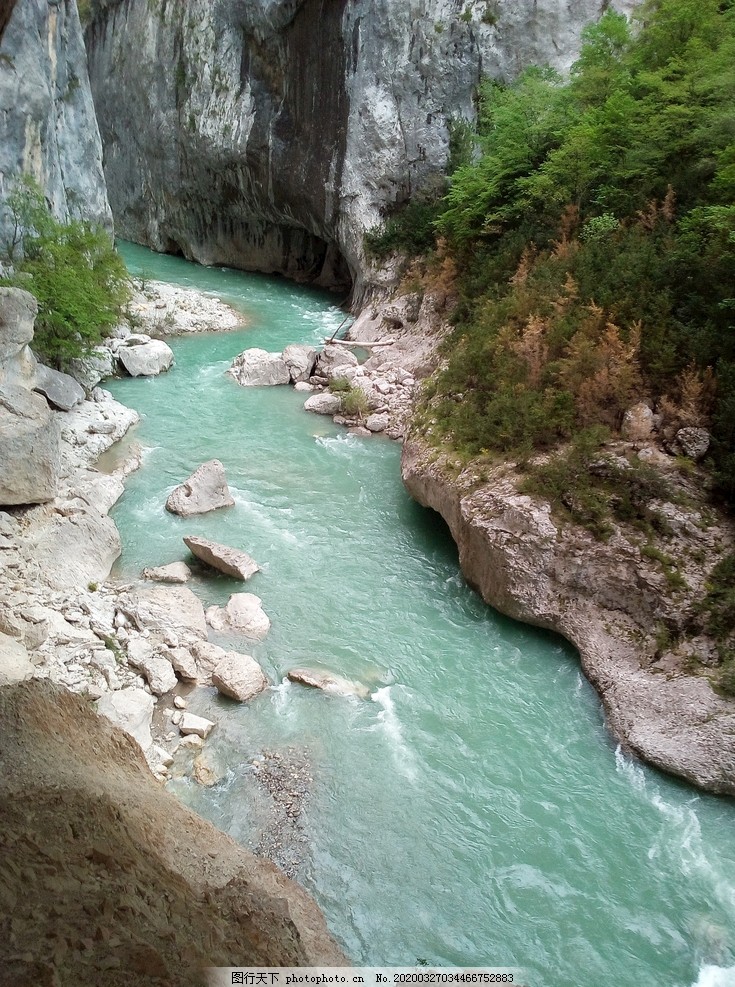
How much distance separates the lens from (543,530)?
9.20m

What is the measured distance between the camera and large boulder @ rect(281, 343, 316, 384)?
1764 centimetres

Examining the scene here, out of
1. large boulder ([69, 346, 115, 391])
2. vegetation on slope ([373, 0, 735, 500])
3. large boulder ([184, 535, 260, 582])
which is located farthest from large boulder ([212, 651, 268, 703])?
large boulder ([69, 346, 115, 391])

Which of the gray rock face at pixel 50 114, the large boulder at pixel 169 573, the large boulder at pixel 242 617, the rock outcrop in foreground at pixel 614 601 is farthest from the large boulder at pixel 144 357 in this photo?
the rock outcrop in foreground at pixel 614 601

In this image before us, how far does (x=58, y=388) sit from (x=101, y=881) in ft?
41.5

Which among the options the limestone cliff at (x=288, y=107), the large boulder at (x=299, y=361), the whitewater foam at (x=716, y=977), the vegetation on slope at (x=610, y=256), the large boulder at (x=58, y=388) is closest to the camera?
the whitewater foam at (x=716, y=977)

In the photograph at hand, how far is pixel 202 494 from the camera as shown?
38.7ft

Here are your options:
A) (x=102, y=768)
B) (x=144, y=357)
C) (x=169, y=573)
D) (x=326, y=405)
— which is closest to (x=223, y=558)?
(x=169, y=573)

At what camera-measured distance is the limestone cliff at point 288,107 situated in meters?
19.6

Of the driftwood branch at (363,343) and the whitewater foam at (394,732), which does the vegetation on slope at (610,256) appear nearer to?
the driftwood branch at (363,343)

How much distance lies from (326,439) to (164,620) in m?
6.79

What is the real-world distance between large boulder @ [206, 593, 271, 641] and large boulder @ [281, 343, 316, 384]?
895cm

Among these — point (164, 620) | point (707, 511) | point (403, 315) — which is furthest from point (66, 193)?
point (707, 511)

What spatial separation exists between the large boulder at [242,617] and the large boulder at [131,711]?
65.5 inches

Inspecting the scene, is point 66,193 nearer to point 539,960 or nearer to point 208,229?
point 208,229
